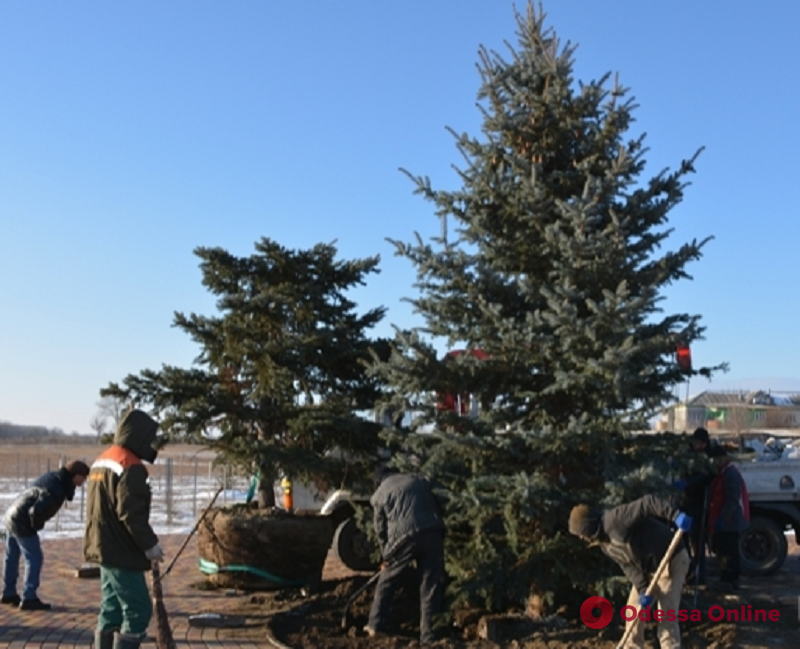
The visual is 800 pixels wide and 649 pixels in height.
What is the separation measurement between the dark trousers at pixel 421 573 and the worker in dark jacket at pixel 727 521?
13.1ft

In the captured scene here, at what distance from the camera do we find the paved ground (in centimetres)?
772

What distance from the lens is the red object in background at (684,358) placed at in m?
→ 8.27

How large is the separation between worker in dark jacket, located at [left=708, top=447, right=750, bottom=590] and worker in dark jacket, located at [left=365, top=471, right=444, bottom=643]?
3.99 m

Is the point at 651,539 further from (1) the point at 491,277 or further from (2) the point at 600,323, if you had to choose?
(1) the point at 491,277

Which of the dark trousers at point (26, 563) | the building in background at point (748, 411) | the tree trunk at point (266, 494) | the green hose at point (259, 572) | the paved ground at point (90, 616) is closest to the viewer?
the paved ground at point (90, 616)

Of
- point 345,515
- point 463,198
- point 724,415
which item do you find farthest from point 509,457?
point 724,415

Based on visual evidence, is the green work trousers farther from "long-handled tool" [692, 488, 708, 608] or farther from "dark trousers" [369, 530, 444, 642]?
"long-handled tool" [692, 488, 708, 608]

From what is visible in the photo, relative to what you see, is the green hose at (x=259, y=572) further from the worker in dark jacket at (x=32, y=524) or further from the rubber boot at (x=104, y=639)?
the rubber boot at (x=104, y=639)

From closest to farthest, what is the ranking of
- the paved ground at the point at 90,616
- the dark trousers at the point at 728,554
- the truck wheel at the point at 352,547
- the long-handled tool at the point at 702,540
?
the paved ground at the point at 90,616, the long-handled tool at the point at 702,540, the dark trousers at the point at 728,554, the truck wheel at the point at 352,547

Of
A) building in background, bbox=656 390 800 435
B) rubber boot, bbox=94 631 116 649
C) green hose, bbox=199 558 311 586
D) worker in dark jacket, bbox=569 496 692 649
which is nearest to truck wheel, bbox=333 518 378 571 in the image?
green hose, bbox=199 558 311 586

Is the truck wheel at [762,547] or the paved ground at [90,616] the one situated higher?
the truck wheel at [762,547]

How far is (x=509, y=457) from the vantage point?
8.14 metres

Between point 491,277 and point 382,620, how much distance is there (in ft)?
10.1

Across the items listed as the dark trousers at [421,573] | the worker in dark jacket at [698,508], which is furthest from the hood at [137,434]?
the worker in dark jacket at [698,508]
